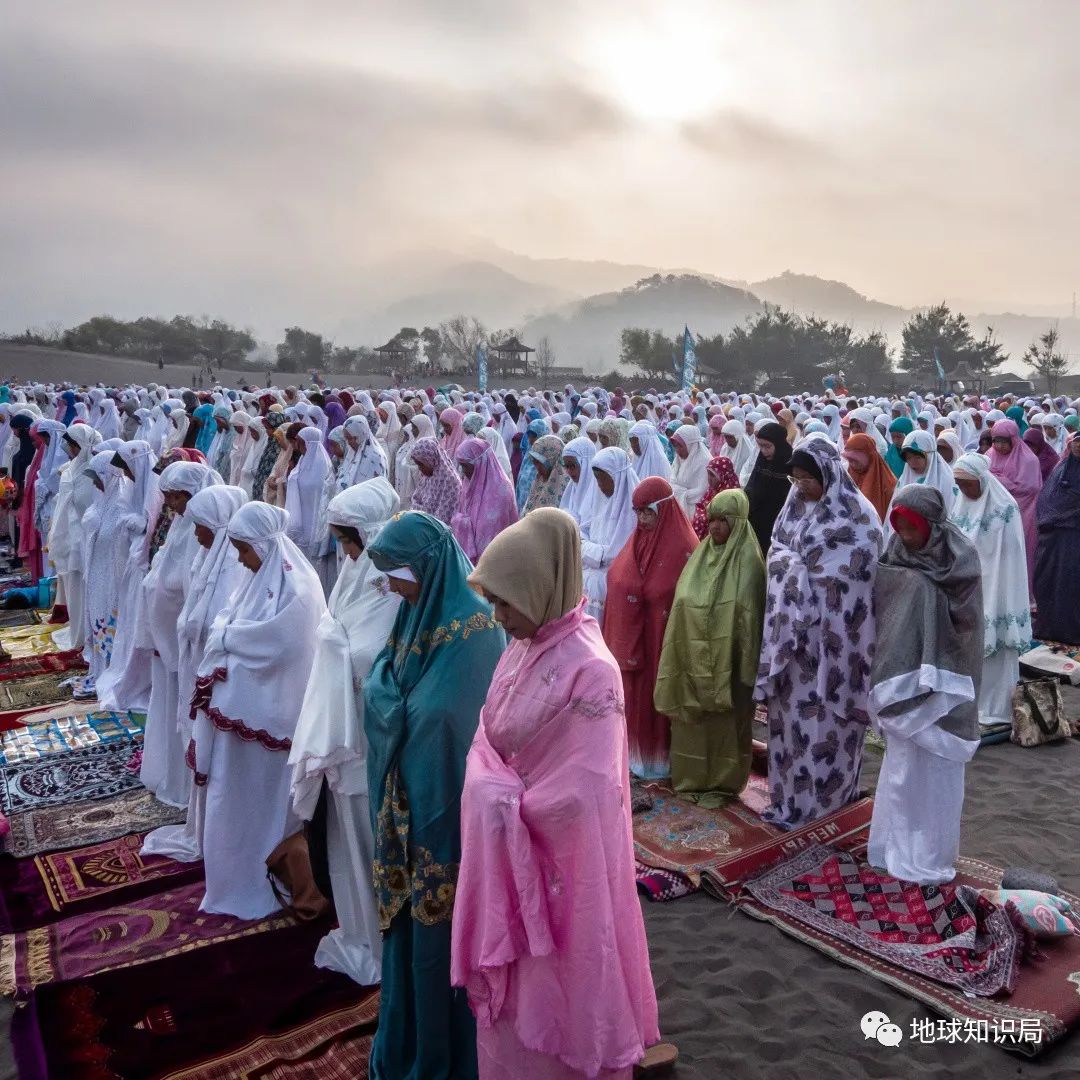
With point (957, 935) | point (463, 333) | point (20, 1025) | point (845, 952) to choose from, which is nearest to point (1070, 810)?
point (957, 935)

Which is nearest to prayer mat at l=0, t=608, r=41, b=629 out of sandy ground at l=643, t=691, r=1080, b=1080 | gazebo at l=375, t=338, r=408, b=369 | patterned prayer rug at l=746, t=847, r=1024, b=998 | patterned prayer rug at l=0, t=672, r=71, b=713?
patterned prayer rug at l=0, t=672, r=71, b=713

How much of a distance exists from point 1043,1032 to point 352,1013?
7.47ft

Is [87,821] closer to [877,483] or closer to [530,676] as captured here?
[530,676]

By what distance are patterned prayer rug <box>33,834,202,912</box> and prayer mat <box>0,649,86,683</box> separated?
323 centimetres

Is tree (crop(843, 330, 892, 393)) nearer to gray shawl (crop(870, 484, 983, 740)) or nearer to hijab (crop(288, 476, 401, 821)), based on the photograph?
gray shawl (crop(870, 484, 983, 740))

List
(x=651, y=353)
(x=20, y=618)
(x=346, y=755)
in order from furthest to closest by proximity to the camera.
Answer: (x=651, y=353)
(x=20, y=618)
(x=346, y=755)

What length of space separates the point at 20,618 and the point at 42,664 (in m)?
1.80

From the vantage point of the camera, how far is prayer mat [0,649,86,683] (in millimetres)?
7176

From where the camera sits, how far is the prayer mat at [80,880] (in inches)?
153

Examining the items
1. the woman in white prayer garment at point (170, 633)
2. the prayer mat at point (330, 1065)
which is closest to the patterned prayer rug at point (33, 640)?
the woman in white prayer garment at point (170, 633)

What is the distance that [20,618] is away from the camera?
884 cm

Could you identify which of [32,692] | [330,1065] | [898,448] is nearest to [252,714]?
[330,1065]

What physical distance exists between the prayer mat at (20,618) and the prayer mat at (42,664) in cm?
123

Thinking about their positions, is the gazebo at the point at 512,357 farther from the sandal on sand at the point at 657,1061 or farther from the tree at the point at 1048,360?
the sandal on sand at the point at 657,1061
